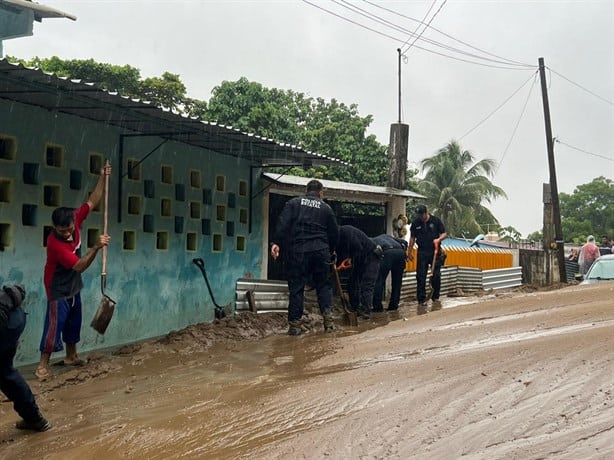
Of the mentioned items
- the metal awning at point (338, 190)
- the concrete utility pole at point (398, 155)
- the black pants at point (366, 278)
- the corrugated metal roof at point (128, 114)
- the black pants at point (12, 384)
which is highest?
the concrete utility pole at point (398, 155)

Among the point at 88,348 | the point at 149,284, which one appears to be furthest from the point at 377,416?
the point at 149,284

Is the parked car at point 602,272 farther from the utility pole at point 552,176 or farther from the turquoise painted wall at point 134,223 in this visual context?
the utility pole at point 552,176

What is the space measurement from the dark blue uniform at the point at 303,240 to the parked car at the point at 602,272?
6.46 m

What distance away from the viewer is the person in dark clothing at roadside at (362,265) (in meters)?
9.60

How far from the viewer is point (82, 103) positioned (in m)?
7.06

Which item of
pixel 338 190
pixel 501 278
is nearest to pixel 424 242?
pixel 338 190

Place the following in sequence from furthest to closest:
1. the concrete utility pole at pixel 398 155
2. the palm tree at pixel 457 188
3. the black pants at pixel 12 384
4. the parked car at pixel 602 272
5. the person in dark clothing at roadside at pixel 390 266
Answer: the palm tree at pixel 457 188
the concrete utility pole at pixel 398 155
the parked car at pixel 602 272
the person in dark clothing at roadside at pixel 390 266
the black pants at pixel 12 384

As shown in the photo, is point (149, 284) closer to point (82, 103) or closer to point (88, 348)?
point (88, 348)

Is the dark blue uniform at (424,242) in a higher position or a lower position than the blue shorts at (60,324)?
higher

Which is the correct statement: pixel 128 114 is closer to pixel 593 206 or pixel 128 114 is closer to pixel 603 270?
pixel 603 270

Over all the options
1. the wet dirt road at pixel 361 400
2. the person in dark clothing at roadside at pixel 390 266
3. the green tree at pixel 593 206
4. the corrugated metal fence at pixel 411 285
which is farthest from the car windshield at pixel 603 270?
the green tree at pixel 593 206

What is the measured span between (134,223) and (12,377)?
4.42 metres

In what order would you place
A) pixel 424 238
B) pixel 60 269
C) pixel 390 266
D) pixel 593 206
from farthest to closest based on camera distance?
pixel 593 206 → pixel 424 238 → pixel 390 266 → pixel 60 269

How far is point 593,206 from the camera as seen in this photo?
189 feet
